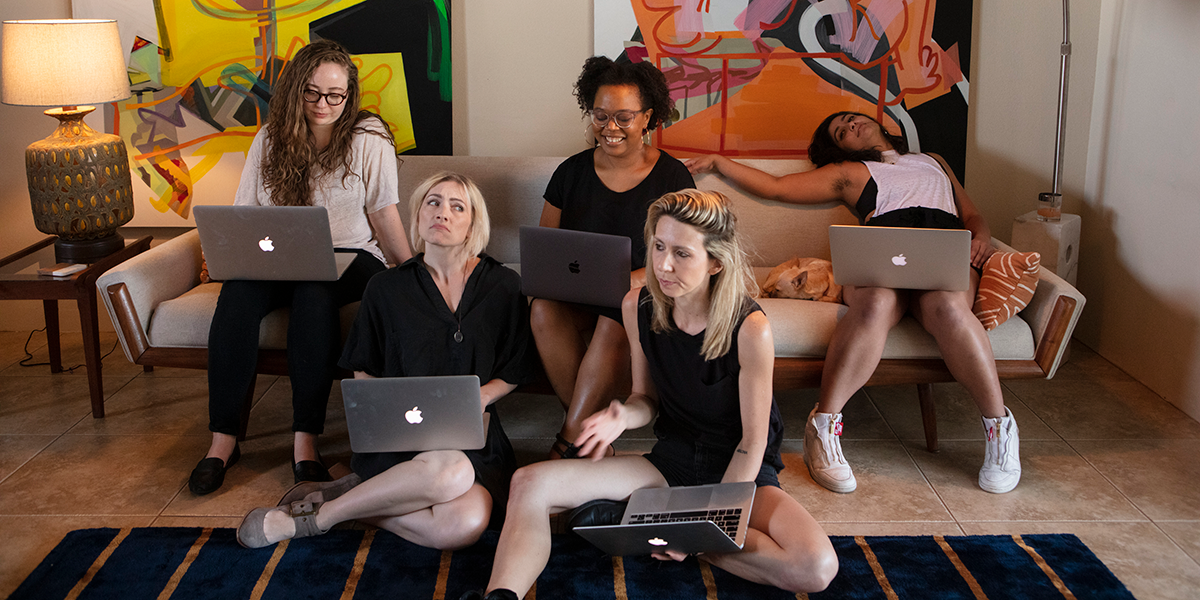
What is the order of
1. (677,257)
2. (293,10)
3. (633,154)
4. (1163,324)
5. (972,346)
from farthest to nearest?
(293,10) → (1163,324) → (633,154) → (972,346) → (677,257)

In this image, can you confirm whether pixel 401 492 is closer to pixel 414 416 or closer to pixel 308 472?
pixel 414 416

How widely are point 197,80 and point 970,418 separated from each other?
2892 mm

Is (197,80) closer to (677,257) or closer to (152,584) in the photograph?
(152,584)

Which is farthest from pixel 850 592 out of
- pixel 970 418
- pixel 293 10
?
pixel 293 10

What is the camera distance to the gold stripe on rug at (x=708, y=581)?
6.49 feet

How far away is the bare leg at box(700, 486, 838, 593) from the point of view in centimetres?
189

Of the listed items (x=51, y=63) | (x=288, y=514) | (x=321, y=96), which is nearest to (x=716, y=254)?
(x=288, y=514)

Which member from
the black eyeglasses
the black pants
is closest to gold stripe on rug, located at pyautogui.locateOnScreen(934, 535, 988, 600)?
the black pants

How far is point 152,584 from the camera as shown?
2.04m

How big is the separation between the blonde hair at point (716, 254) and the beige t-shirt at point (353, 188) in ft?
3.71

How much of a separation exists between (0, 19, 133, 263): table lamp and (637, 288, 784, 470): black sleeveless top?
1936mm

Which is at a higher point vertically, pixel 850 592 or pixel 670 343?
pixel 670 343

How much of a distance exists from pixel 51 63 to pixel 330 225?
1.04m

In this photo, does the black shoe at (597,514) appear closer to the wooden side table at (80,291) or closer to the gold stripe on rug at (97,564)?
the gold stripe on rug at (97,564)
